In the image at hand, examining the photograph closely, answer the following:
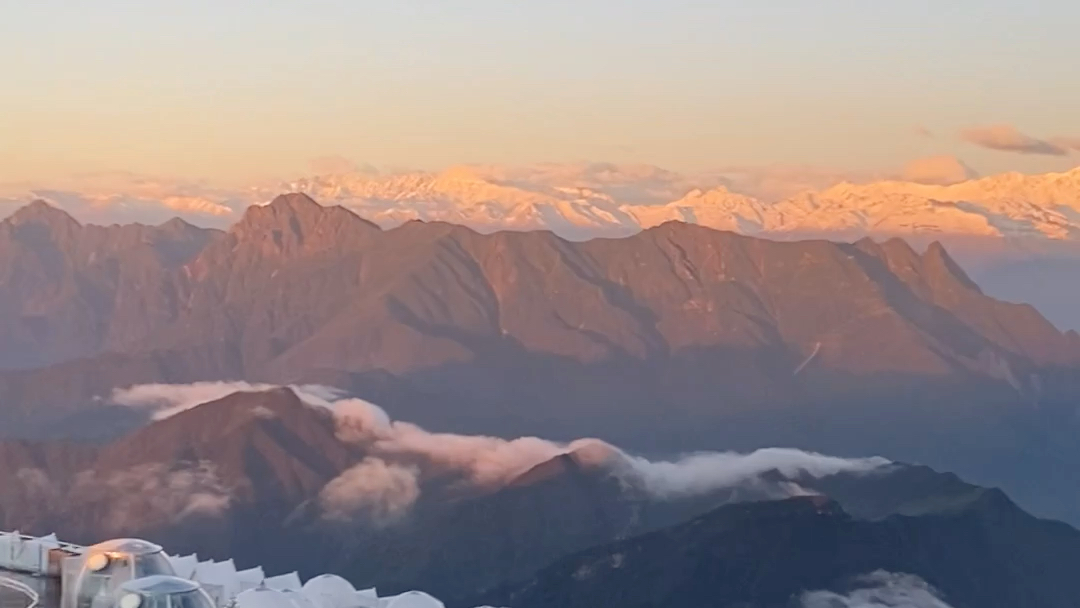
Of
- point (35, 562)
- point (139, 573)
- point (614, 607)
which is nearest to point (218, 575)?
point (35, 562)

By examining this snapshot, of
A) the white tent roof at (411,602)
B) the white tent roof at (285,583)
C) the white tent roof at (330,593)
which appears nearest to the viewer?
the white tent roof at (330,593)

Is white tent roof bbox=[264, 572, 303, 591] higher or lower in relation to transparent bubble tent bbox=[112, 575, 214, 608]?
lower

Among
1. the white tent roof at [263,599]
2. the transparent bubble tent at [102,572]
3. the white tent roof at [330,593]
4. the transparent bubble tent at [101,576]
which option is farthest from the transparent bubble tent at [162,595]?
the white tent roof at [330,593]

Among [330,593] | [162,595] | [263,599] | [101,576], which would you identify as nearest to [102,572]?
[101,576]

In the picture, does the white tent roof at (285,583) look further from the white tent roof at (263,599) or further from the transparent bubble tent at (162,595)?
the transparent bubble tent at (162,595)

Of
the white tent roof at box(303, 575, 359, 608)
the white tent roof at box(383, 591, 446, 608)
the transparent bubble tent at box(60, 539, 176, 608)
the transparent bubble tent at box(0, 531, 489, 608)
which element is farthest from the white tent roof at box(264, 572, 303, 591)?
the transparent bubble tent at box(60, 539, 176, 608)

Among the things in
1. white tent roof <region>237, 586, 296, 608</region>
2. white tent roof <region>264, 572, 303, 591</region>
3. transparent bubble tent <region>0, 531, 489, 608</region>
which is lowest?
white tent roof <region>264, 572, 303, 591</region>

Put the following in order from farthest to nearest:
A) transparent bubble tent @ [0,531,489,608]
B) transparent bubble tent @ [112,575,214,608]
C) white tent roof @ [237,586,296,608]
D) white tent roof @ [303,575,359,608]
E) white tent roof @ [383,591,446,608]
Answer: white tent roof @ [383,591,446,608]
white tent roof @ [303,575,359,608]
white tent roof @ [237,586,296,608]
transparent bubble tent @ [0,531,489,608]
transparent bubble tent @ [112,575,214,608]

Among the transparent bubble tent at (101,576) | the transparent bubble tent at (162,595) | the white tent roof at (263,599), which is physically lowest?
the white tent roof at (263,599)

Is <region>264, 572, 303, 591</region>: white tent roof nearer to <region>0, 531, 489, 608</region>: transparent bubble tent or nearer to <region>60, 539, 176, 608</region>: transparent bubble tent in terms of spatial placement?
<region>0, 531, 489, 608</region>: transparent bubble tent

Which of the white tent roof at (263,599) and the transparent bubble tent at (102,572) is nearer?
the transparent bubble tent at (102,572)

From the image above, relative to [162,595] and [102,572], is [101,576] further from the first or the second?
[162,595]
